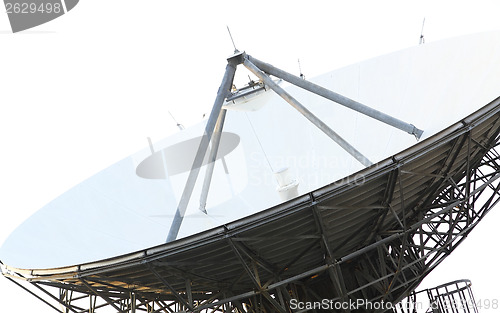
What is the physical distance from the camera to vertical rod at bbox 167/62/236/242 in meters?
14.4

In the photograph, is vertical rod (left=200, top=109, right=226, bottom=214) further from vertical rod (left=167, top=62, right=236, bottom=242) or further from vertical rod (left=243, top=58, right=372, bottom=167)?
vertical rod (left=243, top=58, right=372, bottom=167)

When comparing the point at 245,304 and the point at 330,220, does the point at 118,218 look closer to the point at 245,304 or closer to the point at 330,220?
the point at 245,304

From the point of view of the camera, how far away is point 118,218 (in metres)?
16.6

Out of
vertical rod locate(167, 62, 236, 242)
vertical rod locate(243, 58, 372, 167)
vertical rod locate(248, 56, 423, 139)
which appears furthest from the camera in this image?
vertical rod locate(243, 58, 372, 167)

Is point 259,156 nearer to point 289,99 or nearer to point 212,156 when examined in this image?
point 212,156

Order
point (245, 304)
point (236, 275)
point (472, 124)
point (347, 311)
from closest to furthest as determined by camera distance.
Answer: point (472, 124)
point (236, 275)
point (347, 311)
point (245, 304)

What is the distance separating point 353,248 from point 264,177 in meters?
4.24

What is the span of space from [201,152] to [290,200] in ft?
12.9

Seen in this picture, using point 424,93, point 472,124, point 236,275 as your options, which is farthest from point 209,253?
point 424,93

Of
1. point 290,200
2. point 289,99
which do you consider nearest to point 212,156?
point 289,99

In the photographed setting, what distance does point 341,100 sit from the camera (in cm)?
1551

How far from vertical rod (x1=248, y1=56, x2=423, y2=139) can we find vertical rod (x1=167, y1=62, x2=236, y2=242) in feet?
2.53

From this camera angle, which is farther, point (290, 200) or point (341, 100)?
point (341, 100)

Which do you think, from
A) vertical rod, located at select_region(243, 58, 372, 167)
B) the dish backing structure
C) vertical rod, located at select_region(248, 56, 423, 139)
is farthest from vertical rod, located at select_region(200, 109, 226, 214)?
vertical rod, located at select_region(248, 56, 423, 139)
